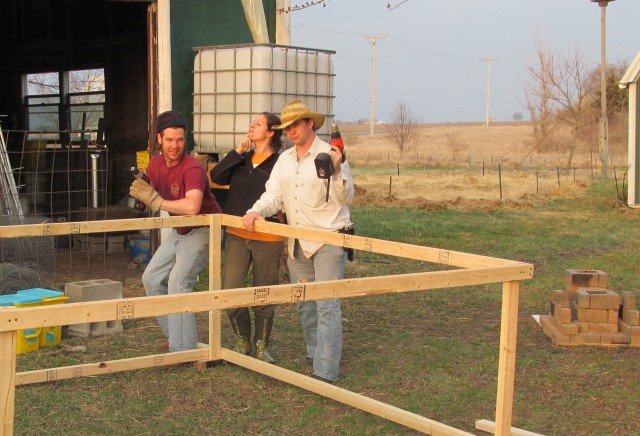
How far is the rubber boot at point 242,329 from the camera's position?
643 centimetres

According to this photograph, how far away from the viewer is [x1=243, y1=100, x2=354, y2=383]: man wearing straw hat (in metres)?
5.82

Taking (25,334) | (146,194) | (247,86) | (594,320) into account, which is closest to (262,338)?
(146,194)

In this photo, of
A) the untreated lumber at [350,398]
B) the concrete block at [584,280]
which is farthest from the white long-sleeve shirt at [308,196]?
the concrete block at [584,280]

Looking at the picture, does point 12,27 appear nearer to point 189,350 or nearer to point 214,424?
point 189,350

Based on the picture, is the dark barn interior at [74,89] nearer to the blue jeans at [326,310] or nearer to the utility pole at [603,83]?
the blue jeans at [326,310]

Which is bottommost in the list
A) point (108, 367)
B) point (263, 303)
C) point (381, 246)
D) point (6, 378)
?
point (108, 367)

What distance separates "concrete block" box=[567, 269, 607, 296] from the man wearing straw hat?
2.83 metres

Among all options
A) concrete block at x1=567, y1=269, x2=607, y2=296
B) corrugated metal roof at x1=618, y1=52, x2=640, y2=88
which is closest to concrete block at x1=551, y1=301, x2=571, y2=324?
concrete block at x1=567, y1=269, x2=607, y2=296

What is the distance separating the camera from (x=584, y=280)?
7812 millimetres

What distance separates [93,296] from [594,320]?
4.30m

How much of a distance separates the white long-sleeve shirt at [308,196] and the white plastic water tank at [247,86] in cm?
331

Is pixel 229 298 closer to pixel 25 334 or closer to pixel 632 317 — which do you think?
pixel 25 334

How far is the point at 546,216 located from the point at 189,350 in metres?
13.0

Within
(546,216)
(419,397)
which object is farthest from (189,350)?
(546,216)
